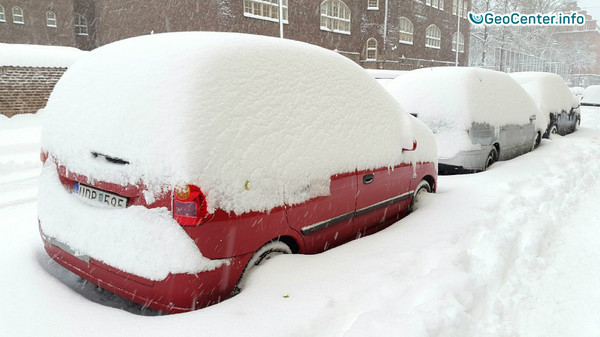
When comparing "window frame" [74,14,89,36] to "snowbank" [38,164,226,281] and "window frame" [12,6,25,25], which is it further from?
"snowbank" [38,164,226,281]

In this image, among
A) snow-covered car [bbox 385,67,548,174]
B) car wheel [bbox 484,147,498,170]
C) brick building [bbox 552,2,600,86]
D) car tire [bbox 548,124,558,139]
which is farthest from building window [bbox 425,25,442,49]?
car wheel [bbox 484,147,498,170]

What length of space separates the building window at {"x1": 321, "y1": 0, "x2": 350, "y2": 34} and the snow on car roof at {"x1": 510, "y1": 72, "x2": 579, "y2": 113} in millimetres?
22670

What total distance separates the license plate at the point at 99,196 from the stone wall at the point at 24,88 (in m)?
12.3

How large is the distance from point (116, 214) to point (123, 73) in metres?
0.89

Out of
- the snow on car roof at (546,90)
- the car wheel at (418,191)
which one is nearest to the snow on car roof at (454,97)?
the car wheel at (418,191)

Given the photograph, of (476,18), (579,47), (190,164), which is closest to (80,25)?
(190,164)

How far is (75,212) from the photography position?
2707mm

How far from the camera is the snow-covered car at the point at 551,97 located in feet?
34.1

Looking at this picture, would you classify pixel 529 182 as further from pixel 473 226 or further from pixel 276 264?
pixel 276 264

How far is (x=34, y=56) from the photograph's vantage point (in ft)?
44.2

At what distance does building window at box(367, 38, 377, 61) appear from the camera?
3610 centimetres

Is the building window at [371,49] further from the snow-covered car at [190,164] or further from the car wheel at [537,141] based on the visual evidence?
the snow-covered car at [190,164]

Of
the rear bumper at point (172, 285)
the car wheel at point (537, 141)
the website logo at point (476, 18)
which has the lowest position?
the rear bumper at point (172, 285)

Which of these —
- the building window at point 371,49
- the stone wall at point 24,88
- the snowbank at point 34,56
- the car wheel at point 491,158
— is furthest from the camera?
the building window at point 371,49
